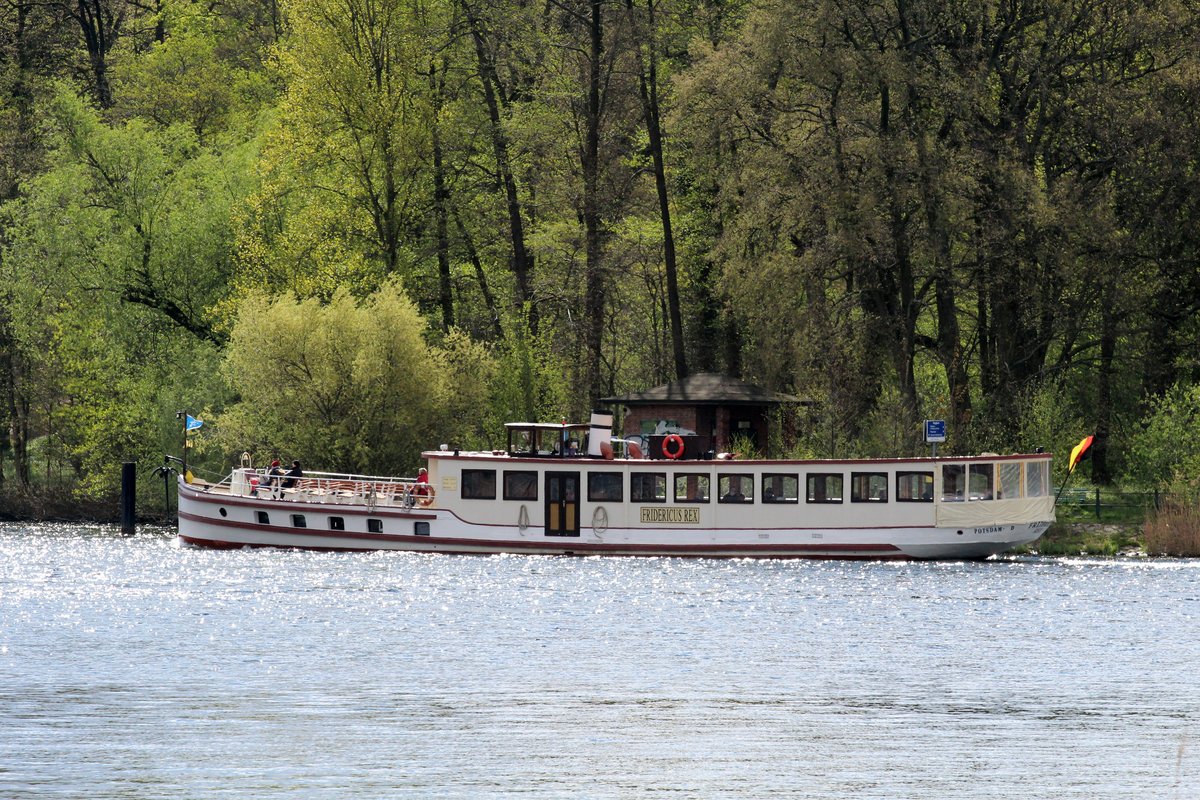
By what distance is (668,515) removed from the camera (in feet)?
183

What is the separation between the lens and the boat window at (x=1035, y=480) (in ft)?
176

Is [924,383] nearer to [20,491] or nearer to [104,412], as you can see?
[104,412]

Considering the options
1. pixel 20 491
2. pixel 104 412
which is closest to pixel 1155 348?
pixel 104 412

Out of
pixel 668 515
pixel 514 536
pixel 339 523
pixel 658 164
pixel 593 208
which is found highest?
pixel 658 164

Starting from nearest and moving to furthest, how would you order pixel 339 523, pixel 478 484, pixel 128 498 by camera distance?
pixel 478 484, pixel 339 523, pixel 128 498

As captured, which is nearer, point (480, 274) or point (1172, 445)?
point (1172, 445)

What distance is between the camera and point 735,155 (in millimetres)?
63594

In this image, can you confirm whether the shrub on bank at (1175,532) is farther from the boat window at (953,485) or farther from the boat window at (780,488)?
the boat window at (780,488)

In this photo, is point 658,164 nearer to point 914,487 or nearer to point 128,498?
point 914,487

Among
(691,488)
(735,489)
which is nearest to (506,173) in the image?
(691,488)

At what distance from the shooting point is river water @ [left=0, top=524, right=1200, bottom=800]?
24.0m

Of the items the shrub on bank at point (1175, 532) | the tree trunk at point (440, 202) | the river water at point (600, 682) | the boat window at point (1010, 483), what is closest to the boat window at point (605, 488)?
the river water at point (600, 682)

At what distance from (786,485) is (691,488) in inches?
112

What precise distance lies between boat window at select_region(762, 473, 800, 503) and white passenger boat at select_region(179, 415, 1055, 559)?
0.13 ft
